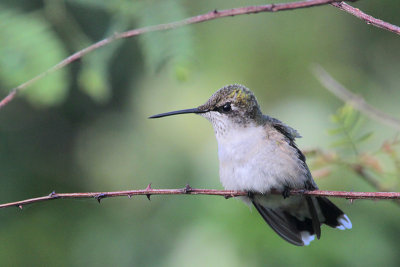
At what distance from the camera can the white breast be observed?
10.5ft

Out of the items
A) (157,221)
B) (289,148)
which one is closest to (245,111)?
(289,148)

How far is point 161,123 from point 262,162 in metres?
3.63

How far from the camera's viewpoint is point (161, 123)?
6.74 metres

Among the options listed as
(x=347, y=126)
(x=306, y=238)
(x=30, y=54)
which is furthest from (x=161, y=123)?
(x=347, y=126)

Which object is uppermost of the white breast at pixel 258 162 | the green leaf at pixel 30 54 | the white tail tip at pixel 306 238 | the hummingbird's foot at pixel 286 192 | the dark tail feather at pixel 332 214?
the green leaf at pixel 30 54

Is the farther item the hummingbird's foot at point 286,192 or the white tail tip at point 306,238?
the white tail tip at point 306,238

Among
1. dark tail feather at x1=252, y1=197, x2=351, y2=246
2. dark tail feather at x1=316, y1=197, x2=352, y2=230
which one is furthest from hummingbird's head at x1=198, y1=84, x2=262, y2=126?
dark tail feather at x1=316, y1=197, x2=352, y2=230

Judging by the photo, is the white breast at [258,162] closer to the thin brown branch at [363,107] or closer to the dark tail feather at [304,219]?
the dark tail feather at [304,219]

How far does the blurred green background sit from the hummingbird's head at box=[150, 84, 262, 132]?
0.26 meters

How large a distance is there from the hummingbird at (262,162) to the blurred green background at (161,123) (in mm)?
219

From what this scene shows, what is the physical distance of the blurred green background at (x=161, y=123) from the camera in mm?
3484

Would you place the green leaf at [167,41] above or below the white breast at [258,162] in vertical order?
above

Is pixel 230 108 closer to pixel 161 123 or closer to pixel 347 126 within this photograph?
pixel 347 126

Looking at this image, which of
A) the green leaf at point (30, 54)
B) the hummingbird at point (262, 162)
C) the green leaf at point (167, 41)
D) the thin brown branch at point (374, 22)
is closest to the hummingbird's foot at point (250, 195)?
the hummingbird at point (262, 162)
